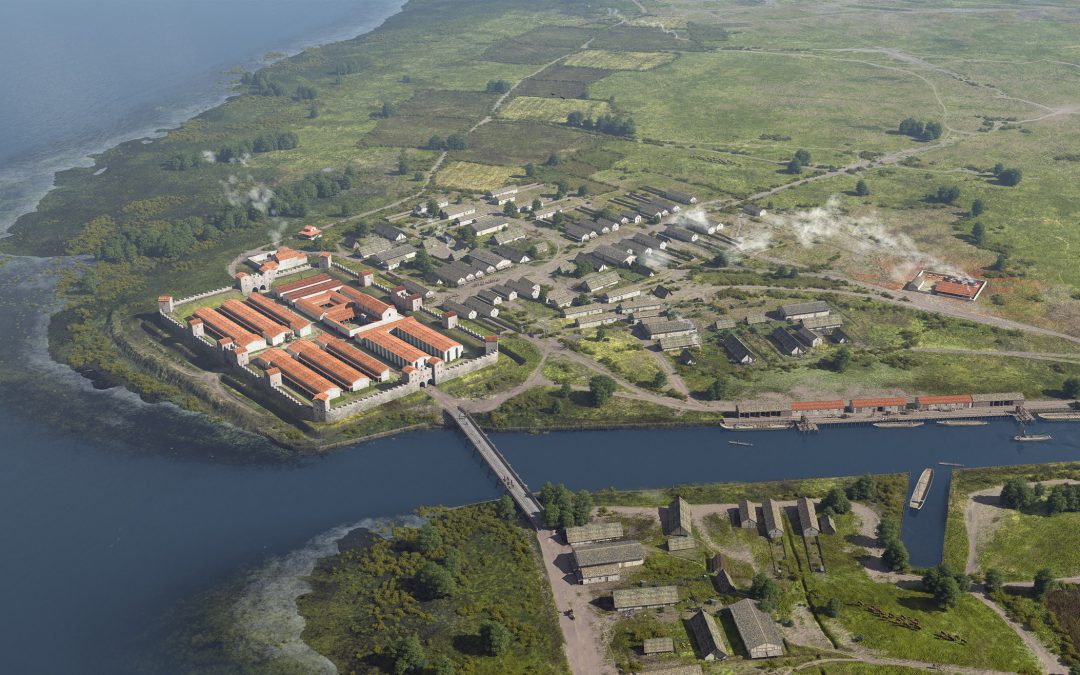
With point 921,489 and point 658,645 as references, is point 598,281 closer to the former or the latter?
point 921,489

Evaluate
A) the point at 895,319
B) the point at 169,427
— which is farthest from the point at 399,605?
the point at 895,319

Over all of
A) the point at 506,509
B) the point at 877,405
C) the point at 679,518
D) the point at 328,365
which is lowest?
the point at 877,405

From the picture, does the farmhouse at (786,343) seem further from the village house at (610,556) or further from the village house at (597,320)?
the village house at (610,556)

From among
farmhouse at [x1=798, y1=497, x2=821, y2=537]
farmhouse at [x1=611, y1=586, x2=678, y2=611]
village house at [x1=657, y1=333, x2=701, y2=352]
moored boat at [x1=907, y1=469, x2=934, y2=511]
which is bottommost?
moored boat at [x1=907, y1=469, x2=934, y2=511]

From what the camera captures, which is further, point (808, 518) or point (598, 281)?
point (598, 281)

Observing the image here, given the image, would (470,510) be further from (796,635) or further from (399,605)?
(796,635)

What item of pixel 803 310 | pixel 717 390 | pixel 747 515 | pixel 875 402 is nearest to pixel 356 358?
pixel 717 390

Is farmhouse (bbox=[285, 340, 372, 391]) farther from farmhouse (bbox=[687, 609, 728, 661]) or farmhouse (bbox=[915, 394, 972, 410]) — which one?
farmhouse (bbox=[915, 394, 972, 410])

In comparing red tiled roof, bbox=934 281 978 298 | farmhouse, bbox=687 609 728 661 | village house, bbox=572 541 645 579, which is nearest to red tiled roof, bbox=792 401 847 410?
village house, bbox=572 541 645 579
